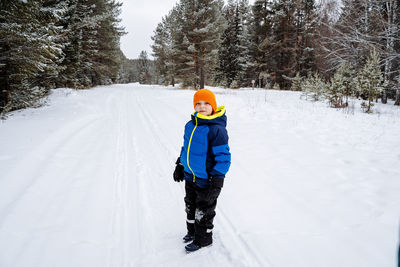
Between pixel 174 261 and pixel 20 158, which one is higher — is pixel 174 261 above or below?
below

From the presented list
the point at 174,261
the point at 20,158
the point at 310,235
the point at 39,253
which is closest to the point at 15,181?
the point at 20,158

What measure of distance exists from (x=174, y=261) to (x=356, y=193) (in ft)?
9.67

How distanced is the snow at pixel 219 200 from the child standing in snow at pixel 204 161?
13.6 inches

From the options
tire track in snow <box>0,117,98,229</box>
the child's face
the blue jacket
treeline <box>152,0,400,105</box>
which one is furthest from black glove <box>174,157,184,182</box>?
treeline <box>152,0,400,105</box>

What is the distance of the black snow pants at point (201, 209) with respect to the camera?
2.21 metres

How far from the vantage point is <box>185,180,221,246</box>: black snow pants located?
2.21 m

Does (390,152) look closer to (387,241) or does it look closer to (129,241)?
(387,241)

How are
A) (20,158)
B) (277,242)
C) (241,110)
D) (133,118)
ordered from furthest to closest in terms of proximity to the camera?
1. (241,110)
2. (133,118)
3. (20,158)
4. (277,242)

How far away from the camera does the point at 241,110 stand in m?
9.28

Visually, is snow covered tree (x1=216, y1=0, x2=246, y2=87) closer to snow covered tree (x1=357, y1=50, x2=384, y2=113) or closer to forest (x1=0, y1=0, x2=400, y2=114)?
forest (x1=0, y1=0, x2=400, y2=114)

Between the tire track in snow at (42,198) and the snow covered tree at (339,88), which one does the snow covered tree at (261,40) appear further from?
the tire track in snow at (42,198)

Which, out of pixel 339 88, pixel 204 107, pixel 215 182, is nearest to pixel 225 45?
pixel 339 88

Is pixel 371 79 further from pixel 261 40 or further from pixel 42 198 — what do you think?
pixel 261 40

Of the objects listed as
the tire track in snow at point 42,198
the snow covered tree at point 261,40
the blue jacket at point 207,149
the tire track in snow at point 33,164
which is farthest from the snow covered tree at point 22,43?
the snow covered tree at point 261,40
